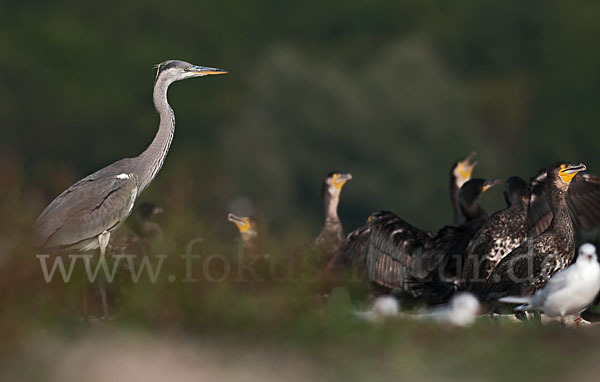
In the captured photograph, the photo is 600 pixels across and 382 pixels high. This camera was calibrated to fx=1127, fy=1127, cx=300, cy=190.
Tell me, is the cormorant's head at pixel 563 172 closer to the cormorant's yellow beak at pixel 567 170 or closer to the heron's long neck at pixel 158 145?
the cormorant's yellow beak at pixel 567 170

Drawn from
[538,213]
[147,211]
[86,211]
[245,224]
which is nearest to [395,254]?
[538,213]

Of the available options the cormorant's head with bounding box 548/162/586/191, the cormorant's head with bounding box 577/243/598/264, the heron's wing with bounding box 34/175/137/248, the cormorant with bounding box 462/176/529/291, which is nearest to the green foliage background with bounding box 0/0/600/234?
the cormorant with bounding box 462/176/529/291

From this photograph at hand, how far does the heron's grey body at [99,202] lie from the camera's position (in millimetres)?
8109

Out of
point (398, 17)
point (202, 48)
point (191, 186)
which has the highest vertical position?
point (398, 17)

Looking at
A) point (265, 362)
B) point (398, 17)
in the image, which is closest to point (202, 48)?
point (398, 17)

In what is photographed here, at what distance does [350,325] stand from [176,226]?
148 cm

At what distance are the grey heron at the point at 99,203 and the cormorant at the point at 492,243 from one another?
257 centimetres

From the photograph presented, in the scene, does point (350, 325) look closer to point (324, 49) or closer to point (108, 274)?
point (108, 274)

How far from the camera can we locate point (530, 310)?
813cm

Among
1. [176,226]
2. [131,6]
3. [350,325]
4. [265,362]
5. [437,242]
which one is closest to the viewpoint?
[265,362]

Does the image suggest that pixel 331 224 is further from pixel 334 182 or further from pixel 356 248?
pixel 356 248

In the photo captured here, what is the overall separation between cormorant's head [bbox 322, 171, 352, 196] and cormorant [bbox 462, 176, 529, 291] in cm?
280

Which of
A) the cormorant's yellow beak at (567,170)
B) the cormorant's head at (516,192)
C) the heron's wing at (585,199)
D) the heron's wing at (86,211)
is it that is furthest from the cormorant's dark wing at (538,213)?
the heron's wing at (86,211)

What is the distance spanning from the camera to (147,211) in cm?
1114
